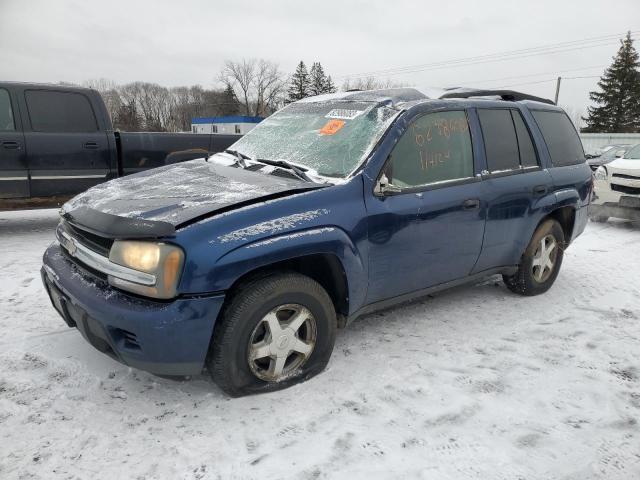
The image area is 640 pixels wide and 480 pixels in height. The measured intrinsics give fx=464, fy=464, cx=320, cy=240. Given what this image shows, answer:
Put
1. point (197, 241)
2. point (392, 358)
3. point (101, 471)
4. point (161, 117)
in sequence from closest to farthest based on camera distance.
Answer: point (101, 471)
point (197, 241)
point (392, 358)
point (161, 117)

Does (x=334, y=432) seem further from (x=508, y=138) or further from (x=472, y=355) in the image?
(x=508, y=138)

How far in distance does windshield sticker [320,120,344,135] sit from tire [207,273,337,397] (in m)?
1.19

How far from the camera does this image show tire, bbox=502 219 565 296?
4.18 metres

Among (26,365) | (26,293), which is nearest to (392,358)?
(26,365)

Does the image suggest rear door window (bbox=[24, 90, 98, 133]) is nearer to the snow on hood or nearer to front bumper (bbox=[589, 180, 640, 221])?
front bumper (bbox=[589, 180, 640, 221])

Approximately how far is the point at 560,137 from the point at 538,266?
126cm

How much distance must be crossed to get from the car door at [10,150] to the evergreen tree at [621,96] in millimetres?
47979

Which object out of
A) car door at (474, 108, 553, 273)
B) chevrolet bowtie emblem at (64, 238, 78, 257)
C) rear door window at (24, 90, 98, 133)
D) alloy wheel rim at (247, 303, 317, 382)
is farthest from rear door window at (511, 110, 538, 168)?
rear door window at (24, 90, 98, 133)

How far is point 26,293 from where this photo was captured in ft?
13.5

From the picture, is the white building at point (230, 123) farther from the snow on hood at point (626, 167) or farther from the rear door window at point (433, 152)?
the rear door window at point (433, 152)

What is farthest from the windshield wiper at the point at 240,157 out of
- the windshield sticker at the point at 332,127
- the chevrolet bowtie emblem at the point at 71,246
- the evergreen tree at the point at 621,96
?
the evergreen tree at the point at 621,96

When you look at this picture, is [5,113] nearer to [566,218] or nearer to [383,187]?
[383,187]

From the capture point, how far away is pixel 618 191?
8.07 metres

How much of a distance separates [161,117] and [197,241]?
349 feet
